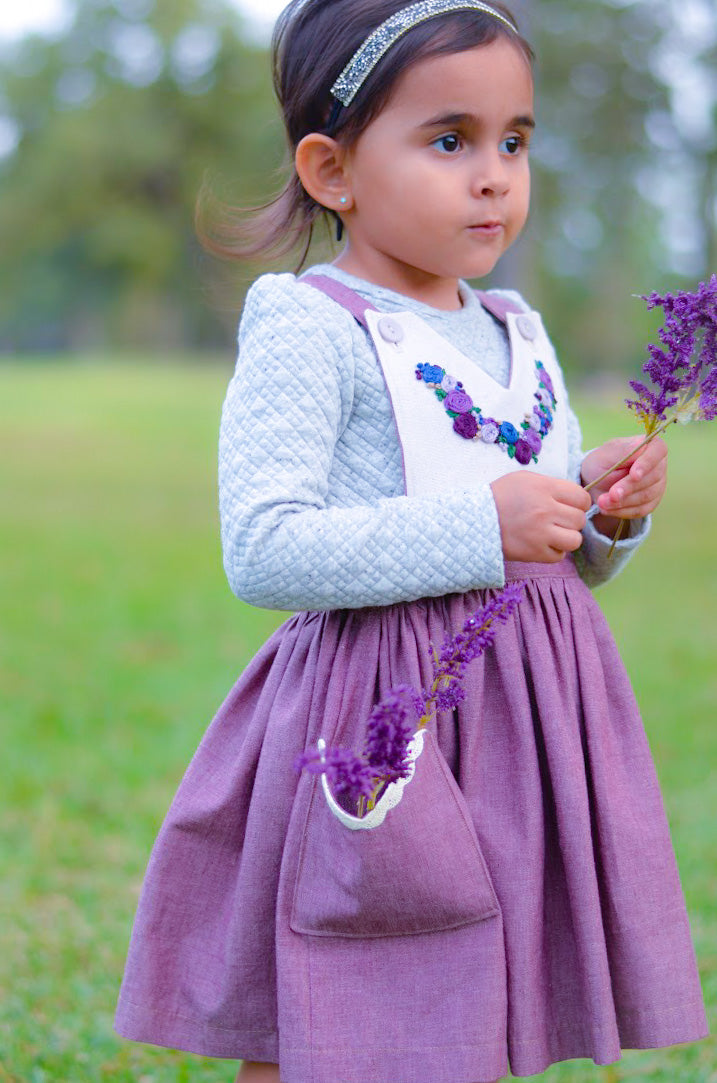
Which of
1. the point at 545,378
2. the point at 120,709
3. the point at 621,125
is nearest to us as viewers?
the point at 545,378

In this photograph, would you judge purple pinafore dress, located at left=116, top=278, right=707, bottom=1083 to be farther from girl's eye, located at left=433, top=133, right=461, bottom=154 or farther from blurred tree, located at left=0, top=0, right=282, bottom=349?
blurred tree, located at left=0, top=0, right=282, bottom=349

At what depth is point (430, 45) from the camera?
5.32 ft

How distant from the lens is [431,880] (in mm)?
1490

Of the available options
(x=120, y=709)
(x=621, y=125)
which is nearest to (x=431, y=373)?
(x=120, y=709)

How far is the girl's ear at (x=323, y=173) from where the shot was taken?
1734mm

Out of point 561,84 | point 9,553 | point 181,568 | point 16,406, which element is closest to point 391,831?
point 181,568

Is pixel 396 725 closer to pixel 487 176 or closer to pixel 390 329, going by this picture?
pixel 390 329

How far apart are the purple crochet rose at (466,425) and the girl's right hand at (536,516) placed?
0.10 metres

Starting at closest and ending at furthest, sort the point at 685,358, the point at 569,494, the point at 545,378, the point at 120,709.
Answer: the point at 685,358 < the point at 569,494 < the point at 545,378 < the point at 120,709

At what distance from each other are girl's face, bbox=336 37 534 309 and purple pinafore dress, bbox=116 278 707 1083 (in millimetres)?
105

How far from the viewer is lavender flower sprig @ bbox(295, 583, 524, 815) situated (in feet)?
3.99

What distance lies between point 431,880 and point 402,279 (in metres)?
0.78

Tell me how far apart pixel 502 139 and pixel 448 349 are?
0.90 ft

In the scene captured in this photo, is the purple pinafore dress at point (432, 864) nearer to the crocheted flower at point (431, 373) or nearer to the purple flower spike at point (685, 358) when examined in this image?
the crocheted flower at point (431, 373)
